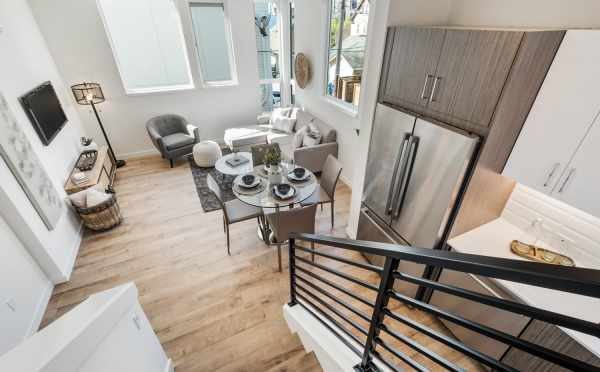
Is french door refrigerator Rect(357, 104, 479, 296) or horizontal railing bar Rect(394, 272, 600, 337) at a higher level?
horizontal railing bar Rect(394, 272, 600, 337)

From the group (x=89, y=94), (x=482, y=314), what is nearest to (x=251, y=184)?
(x=482, y=314)

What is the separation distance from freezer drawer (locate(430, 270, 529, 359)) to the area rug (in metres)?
3.16

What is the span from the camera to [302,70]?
5352 millimetres

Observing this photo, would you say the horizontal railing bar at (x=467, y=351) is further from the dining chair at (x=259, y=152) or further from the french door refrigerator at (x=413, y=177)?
the dining chair at (x=259, y=152)

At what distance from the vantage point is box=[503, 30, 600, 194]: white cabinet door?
135 centimetres

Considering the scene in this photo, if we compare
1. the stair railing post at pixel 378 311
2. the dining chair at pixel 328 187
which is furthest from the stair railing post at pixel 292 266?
the dining chair at pixel 328 187

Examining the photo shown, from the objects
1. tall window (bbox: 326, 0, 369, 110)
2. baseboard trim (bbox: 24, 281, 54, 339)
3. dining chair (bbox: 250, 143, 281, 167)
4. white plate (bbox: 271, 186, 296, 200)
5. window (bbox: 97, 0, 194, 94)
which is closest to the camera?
baseboard trim (bbox: 24, 281, 54, 339)

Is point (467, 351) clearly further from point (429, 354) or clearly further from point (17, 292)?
point (17, 292)

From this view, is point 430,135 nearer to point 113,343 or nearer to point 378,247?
point 378,247

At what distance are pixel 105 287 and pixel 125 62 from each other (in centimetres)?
432

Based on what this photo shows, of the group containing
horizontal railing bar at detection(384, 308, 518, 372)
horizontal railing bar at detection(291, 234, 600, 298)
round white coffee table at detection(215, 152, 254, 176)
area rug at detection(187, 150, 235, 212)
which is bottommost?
area rug at detection(187, 150, 235, 212)

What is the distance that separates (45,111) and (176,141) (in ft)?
6.15

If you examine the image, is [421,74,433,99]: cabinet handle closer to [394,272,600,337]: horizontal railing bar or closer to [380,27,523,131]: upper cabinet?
[380,27,523,131]: upper cabinet

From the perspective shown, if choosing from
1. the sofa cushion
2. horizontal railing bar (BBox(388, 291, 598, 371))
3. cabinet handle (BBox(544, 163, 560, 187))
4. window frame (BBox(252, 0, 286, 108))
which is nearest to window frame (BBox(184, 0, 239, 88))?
window frame (BBox(252, 0, 286, 108))
